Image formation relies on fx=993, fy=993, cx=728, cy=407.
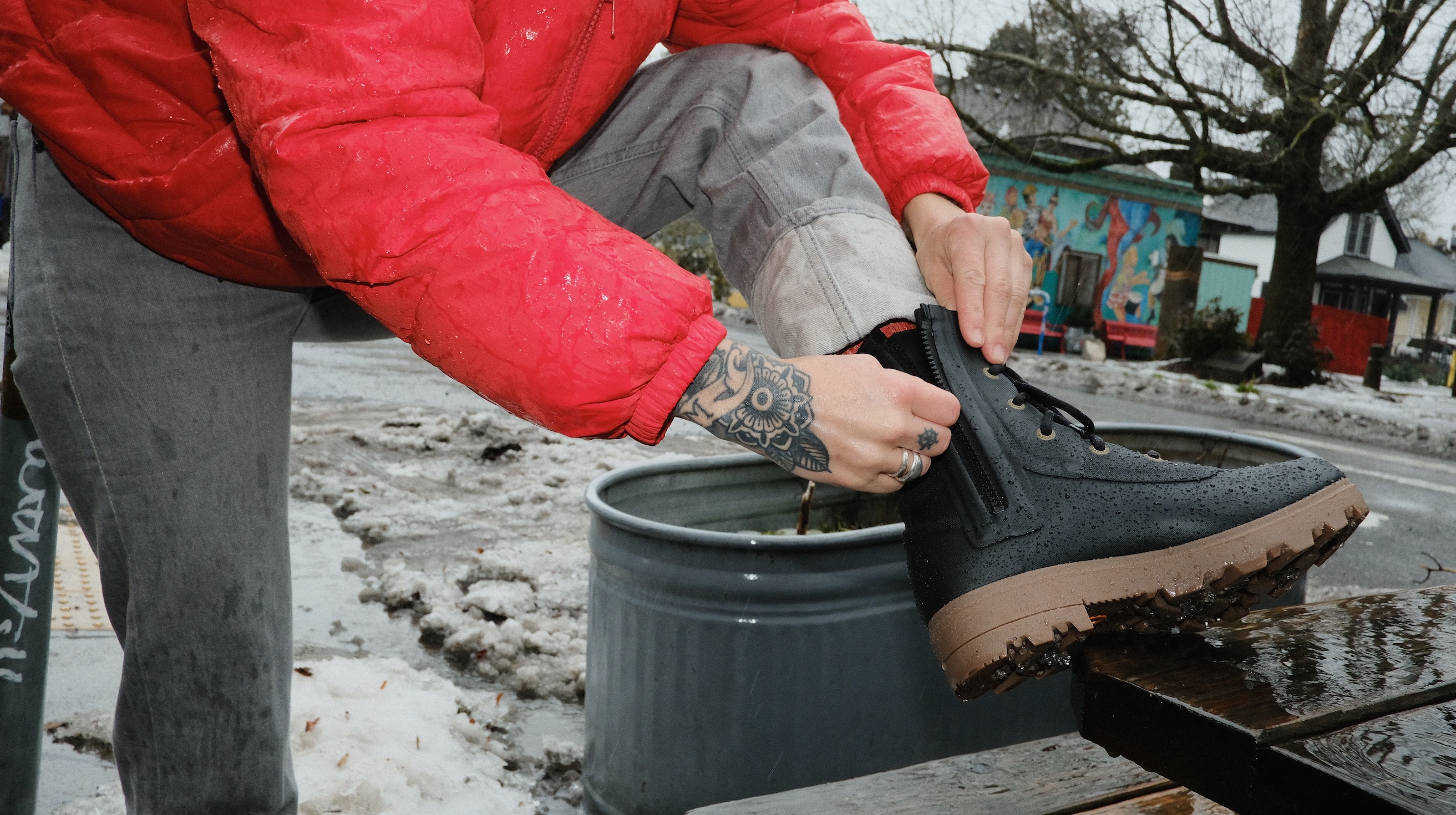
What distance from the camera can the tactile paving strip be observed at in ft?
9.28

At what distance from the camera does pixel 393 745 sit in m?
2.26

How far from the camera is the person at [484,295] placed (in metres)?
0.97

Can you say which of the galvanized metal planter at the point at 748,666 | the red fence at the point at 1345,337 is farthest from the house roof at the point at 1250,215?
the galvanized metal planter at the point at 748,666

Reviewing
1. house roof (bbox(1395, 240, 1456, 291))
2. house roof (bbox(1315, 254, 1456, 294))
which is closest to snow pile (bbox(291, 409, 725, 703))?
house roof (bbox(1315, 254, 1456, 294))

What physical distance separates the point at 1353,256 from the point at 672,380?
44.3 meters

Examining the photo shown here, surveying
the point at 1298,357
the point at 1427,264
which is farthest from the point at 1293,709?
the point at 1427,264

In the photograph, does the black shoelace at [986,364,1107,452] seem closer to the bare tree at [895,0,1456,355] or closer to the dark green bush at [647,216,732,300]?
the bare tree at [895,0,1456,355]

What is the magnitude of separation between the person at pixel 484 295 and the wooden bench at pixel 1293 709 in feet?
0.26

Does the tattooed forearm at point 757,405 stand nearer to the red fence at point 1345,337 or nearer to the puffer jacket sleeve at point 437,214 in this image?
the puffer jacket sleeve at point 437,214

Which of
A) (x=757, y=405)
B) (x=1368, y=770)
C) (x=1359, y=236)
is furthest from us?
(x=1359, y=236)

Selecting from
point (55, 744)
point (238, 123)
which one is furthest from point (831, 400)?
point (55, 744)

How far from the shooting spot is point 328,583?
133 inches

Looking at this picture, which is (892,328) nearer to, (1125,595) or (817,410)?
(817,410)

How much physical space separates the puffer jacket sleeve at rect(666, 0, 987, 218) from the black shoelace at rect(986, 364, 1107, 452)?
316 mm
